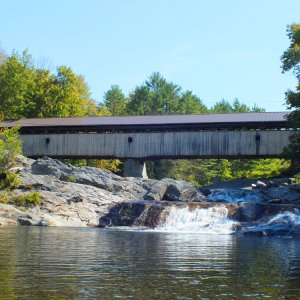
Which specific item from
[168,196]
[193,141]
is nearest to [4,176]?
[168,196]

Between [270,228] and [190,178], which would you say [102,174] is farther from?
[190,178]

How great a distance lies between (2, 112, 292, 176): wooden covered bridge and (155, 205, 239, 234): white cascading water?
39.8 ft

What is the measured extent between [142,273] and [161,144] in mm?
32437

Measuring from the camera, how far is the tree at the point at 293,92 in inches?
1300

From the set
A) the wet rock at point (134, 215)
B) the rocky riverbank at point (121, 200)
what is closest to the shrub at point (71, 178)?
the rocky riverbank at point (121, 200)

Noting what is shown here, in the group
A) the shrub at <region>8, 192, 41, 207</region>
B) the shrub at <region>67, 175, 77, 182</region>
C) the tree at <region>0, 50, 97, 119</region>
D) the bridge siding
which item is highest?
the tree at <region>0, 50, 97, 119</region>

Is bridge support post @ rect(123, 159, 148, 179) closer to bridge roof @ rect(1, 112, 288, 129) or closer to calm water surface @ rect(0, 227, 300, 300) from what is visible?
bridge roof @ rect(1, 112, 288, 129)

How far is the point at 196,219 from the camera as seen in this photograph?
28.8 metres

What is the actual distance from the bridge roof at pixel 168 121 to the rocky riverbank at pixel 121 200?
4961 millimetres

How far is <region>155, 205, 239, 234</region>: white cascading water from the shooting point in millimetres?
27731

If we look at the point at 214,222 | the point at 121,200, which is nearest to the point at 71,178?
the point at 121,200

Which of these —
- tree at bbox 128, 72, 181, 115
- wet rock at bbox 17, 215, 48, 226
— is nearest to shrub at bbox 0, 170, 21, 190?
wet rock at bbox 17, 215, 48, 226

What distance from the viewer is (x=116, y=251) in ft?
46.0

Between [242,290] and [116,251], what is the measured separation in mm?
6175
